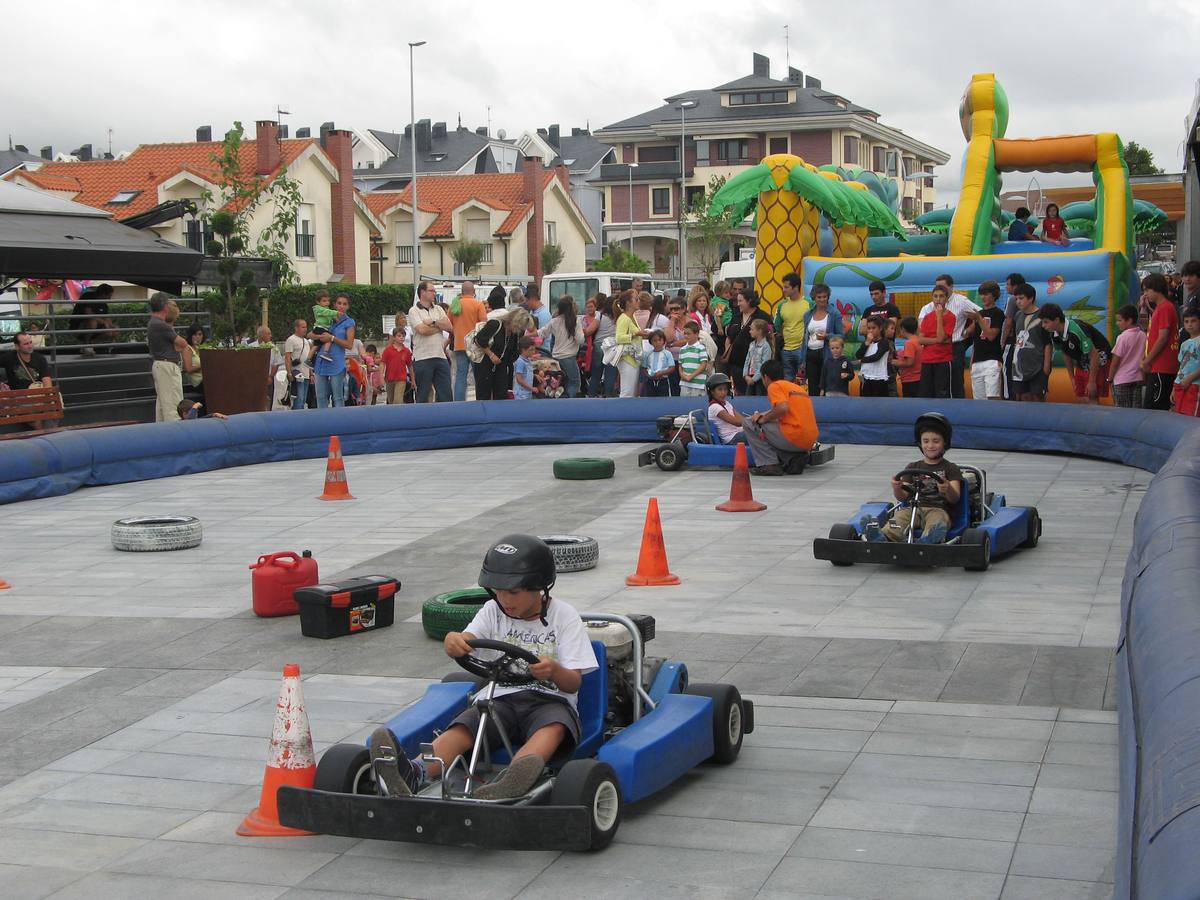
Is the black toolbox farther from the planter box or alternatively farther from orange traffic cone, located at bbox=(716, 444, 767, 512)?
the planter box

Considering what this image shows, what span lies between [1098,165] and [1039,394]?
25.8ft

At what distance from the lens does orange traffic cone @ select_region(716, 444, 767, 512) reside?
13.5 m

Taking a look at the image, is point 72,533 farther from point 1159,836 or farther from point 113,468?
point 1159,836

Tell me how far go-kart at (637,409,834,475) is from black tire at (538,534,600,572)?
213 inches

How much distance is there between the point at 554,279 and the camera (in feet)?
122

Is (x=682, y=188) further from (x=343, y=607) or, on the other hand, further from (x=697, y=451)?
(x=343, y=607)

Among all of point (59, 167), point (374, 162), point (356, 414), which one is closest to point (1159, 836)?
point (356, 414)

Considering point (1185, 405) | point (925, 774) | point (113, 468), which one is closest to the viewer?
point (925, 774)

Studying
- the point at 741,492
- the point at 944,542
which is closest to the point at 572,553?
the point at 944,542

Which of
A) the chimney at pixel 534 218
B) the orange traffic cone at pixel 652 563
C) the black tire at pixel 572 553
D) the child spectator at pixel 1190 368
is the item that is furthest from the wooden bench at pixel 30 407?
the chimney at pixel 534 218

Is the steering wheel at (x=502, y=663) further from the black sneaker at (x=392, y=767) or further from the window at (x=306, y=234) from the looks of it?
the window at (x=306, y=234)

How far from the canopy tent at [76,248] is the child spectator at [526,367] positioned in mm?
5024

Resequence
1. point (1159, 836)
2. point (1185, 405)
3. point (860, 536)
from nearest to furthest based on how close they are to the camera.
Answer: point (1159, 836) → point (860, 536) → point (1185, 405)

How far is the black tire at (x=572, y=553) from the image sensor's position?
10.7 m
